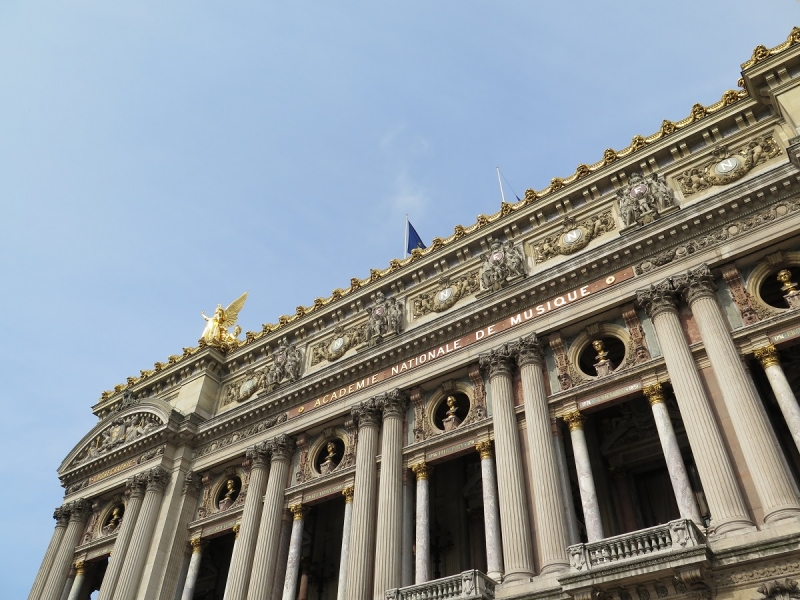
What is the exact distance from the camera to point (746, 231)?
21.1m

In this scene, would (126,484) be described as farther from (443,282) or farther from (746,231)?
(746,231)

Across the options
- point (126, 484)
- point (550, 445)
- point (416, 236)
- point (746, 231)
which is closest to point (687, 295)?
point (746, 231)

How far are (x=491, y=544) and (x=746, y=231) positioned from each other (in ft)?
40.0

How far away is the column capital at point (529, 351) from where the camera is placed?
2331 cm

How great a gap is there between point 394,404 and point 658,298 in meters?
10.2

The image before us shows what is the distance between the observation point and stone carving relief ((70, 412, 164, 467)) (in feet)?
110

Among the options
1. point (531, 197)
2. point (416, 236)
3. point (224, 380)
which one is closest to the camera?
point (531, 197)

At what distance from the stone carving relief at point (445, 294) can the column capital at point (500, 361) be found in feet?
12.6

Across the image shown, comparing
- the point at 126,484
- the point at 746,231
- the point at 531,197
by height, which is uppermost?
the point at 531,197

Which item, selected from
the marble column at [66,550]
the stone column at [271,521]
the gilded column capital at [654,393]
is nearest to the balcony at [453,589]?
the gilded column capital at [654,393]

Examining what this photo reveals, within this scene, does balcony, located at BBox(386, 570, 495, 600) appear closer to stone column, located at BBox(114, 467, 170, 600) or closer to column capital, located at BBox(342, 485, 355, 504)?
column capital, located at BBox(342, 485, 355, 504)

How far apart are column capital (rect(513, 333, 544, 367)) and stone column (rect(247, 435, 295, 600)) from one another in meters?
10.9

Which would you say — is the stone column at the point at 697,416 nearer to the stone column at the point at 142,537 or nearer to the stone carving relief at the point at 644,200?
the stone carving relief at the point at 644,200

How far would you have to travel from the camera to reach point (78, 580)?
31.6 metres
